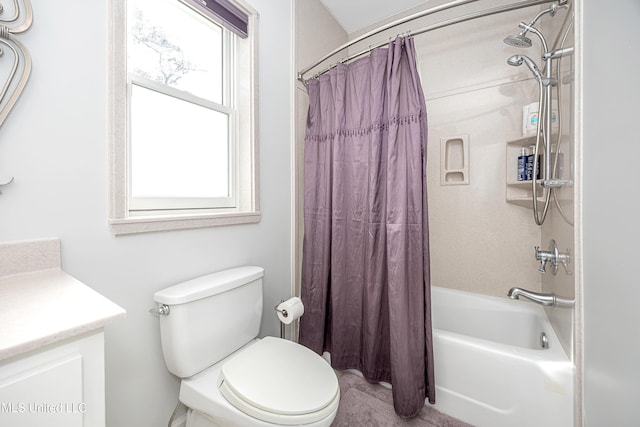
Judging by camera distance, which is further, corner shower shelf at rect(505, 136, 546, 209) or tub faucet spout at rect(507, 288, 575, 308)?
corner shower shelf at rect(505, 136, 546, 209)

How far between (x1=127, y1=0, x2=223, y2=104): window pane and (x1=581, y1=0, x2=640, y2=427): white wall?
1499 millimetres

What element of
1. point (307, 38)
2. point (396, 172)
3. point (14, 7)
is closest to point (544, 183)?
point (396, 172)

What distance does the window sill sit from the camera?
2.89 ft

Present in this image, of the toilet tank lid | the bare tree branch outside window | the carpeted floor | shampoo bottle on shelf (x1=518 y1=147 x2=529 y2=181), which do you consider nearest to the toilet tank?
the toilet tank lid

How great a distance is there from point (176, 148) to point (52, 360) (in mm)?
975

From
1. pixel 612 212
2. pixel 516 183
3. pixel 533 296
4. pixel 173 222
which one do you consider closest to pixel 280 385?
pixel 173 222

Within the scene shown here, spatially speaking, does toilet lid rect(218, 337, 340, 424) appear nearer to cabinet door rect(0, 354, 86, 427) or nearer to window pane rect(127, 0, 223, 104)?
cabinet door rect(0, 354, 86, 427)

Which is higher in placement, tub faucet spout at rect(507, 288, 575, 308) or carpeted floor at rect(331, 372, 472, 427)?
tub faucet spout at rect(507, 288, 575, 308)

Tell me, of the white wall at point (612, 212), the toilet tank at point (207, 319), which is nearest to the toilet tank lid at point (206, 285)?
the toilet tank at point (207, 319)

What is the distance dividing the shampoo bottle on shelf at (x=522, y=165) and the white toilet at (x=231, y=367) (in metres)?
1.56

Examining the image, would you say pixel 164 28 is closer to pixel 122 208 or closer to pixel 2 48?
pixel 2 48

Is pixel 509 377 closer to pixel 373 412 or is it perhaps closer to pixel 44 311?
pixel 373 412

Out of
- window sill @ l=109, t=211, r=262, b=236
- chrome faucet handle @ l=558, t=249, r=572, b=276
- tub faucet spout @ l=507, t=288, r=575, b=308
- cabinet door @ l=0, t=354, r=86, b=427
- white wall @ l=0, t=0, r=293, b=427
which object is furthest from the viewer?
tub faucet spout @ l=507, t=288, r=575, b=308

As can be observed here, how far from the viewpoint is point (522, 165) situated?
4.86 ft
